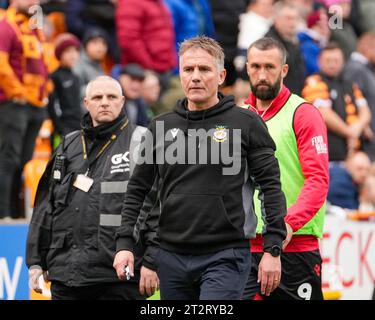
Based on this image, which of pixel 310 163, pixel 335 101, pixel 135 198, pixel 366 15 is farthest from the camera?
pixel 366 15

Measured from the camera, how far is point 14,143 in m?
12.0

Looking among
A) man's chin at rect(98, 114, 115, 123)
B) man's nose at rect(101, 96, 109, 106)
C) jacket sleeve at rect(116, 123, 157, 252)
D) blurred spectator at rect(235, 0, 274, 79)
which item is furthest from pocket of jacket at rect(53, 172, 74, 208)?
blurred spectator at rect(235, 0, 274, 79)

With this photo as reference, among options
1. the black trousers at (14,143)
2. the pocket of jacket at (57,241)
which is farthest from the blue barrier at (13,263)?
the pocket of jacket at (57,241)

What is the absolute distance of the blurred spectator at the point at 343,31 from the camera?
16.8 meters

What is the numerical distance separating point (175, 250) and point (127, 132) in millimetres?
1976

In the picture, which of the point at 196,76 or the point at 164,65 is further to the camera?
the point at 164,65

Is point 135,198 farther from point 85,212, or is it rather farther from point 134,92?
point 134,92

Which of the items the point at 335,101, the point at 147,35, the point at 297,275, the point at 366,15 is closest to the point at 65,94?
the point at 147,35

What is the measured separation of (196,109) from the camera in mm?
7207

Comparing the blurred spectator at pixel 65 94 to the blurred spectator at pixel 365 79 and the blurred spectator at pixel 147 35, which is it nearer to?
the blurred spectator at pixel 147 35

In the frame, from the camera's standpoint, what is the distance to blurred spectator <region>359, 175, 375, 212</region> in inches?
546

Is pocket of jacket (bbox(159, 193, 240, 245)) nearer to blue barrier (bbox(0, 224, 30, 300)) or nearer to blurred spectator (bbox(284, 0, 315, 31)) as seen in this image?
blue barrier (bbox(0, 224, 30, 300))

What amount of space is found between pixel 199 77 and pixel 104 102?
1.89 meters

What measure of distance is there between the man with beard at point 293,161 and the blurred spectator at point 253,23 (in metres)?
6.51
